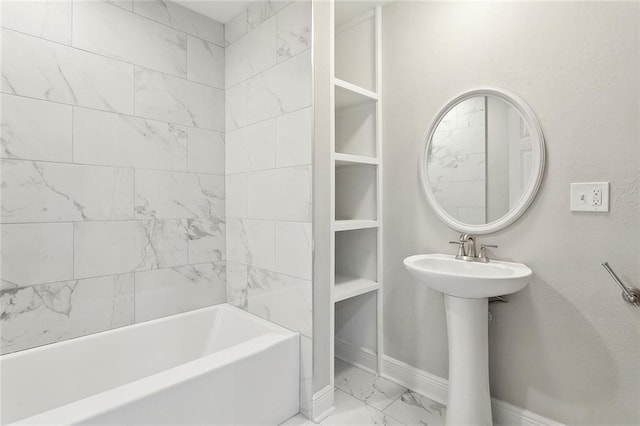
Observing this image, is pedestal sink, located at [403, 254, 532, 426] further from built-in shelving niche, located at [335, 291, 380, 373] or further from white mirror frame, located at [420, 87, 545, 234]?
built-in shelving niche, located at [335, 291, 380, 373]

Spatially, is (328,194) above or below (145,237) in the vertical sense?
above

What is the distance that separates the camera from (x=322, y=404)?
180cm

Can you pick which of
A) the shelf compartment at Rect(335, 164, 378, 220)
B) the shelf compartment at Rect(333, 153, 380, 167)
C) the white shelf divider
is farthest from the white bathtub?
the white shelf divider

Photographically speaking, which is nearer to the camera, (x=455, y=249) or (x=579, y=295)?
(x=579, y=295)

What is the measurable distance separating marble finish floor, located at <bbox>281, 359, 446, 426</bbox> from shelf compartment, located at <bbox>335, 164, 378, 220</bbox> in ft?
3.59

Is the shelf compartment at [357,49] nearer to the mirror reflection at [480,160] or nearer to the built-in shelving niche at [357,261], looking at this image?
the mirror reflection at [480,160]

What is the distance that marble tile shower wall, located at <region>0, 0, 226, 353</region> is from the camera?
5.23 ft

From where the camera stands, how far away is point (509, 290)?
141 centimetres

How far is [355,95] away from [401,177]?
0.63m

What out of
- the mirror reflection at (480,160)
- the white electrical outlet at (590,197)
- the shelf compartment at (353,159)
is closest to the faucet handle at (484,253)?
the mirror reflection at (480,160)

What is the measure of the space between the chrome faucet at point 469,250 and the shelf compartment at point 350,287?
0.62 metres

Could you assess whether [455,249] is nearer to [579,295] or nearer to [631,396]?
[579,295]

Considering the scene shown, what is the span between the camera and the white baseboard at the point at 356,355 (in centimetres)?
227

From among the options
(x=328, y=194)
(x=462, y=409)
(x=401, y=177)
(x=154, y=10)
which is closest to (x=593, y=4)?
(x=401, y=177)
